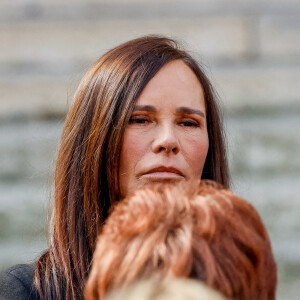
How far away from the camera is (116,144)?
1755 millimetres

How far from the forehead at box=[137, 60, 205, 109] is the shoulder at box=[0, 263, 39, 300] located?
0.47m

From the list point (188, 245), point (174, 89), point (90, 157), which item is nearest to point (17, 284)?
point (90, 157)

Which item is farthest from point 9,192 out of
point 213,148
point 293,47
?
point 213,148

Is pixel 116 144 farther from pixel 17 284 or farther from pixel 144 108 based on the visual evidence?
pixel 17 284

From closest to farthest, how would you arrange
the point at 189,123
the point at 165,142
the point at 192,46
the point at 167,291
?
the point at 167,291 < the point at 165,142 < the point at 189,123 < the point at 192,46

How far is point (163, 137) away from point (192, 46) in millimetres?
1906

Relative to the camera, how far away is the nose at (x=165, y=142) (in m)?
1.69

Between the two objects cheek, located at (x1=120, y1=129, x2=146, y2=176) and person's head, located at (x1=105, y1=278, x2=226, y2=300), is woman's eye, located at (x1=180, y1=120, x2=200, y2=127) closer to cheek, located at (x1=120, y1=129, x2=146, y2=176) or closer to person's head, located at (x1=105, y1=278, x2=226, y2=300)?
cheek, located at (x1=120, y1=129, x2=146, y2=176)

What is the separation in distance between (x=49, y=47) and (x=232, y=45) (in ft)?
2.84

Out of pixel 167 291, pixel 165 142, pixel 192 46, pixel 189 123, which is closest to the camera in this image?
pixel 167 291

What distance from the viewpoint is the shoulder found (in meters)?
1.72

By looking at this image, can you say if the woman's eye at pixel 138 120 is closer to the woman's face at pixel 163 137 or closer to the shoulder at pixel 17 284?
the woman's face at pixel 163 137

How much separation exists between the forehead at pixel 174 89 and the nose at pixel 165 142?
0.07 meters

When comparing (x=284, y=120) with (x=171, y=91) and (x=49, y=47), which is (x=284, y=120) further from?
(x=171, y=91)
